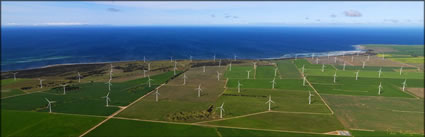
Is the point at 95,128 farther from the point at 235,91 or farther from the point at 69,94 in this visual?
the point at 235,91

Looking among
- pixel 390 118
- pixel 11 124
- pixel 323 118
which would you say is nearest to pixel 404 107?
pixel 390 118

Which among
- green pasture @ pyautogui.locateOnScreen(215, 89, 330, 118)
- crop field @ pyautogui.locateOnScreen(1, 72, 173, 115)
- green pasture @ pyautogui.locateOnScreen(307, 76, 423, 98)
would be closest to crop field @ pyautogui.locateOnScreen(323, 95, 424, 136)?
green pasture @ pyautogui.locateOnScreen(215, 89, 330, 118)

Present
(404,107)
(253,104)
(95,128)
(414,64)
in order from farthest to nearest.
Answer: (414,64), (253,104), (404,107), (95,128)

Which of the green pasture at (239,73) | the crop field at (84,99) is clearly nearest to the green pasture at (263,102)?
the green pasture at (239,73)

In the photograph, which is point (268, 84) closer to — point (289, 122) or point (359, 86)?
point (359, 86)

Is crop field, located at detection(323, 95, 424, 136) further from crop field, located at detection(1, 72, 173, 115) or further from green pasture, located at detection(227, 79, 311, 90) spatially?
crop field, located at detection(1, 72, 173, 115)

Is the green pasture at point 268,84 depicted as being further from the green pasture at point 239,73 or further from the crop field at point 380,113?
the crop field at point 380,113
